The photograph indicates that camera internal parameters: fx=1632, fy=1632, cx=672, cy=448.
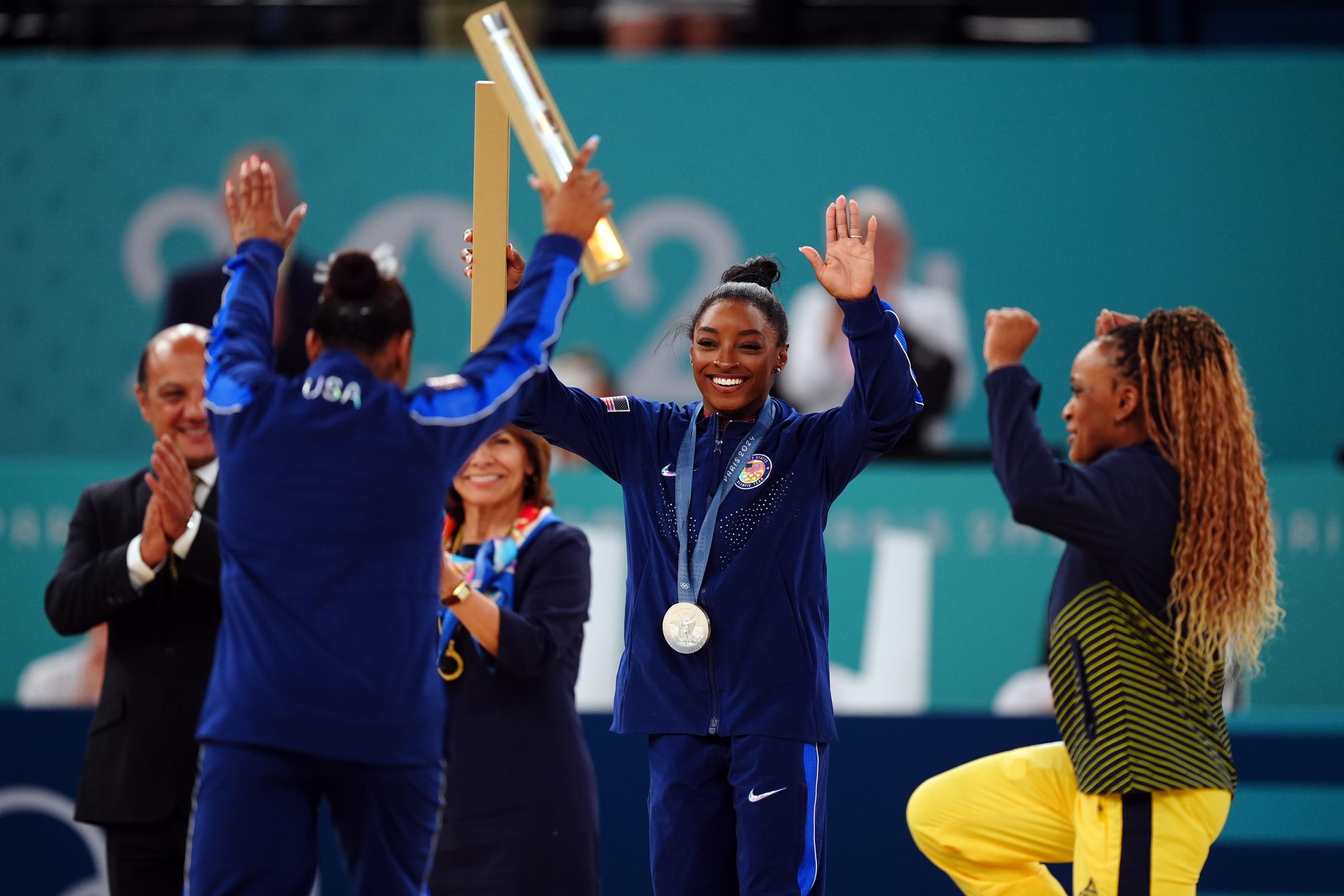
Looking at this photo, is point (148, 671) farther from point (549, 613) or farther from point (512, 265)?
point (512, 265)

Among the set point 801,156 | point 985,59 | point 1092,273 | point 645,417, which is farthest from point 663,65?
point 645,417

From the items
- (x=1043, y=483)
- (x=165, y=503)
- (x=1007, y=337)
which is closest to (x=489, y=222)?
(x=165, y=503)

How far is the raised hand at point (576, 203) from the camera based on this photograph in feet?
11.7

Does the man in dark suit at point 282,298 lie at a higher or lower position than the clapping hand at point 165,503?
higher

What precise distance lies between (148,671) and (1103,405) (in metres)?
2.58

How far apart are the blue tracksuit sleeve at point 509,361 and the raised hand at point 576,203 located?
3 cm

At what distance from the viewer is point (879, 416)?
3.88 meters

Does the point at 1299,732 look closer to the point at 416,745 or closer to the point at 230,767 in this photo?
the point at 416,745

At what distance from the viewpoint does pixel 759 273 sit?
14.3 ft

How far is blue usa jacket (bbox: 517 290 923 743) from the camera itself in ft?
12.6

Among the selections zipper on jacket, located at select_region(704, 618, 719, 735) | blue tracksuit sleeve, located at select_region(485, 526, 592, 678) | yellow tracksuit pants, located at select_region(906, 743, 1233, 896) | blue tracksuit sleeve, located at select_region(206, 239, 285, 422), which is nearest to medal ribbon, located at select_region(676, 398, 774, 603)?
zipper on jacket, located at select_region(704, 618, 719, 735)

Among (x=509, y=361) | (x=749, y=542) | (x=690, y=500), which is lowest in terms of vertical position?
(x=749, y=542)

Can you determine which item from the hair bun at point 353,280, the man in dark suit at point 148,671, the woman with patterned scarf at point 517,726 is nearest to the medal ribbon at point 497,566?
the woman with patterned scarf at point 517,726

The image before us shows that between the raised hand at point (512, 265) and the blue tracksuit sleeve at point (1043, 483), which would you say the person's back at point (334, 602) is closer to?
the raised hand at point (512, 265)
